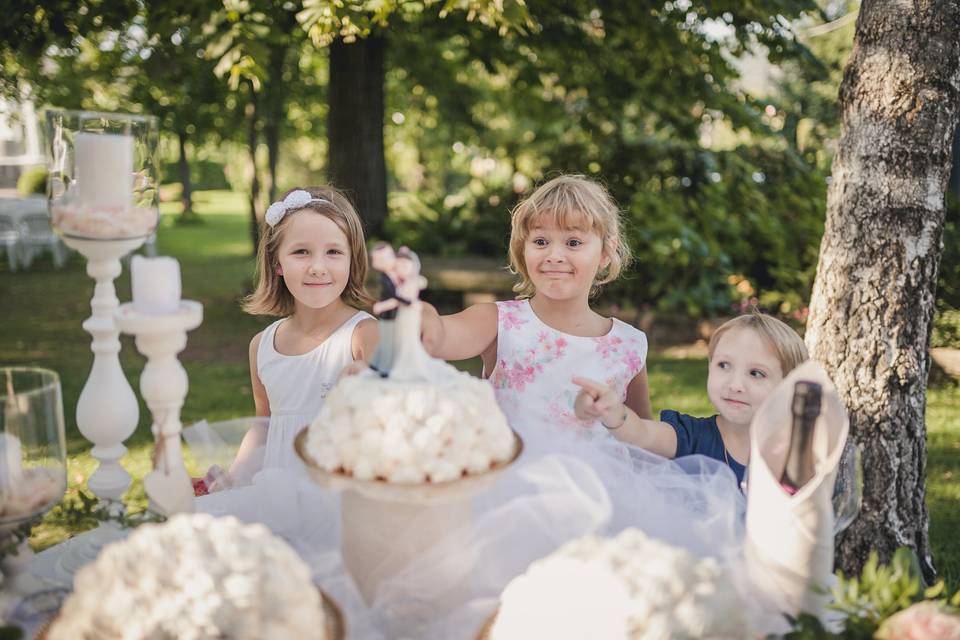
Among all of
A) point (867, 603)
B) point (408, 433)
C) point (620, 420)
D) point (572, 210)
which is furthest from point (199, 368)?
point (867, 603)

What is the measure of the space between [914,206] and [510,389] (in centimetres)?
146

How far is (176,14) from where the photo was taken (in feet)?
16.9

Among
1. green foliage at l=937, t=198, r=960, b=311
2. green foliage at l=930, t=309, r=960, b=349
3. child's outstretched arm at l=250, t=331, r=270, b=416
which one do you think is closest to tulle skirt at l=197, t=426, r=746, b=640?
child's outstretched arm at l=250, t=331, r=270, b=416

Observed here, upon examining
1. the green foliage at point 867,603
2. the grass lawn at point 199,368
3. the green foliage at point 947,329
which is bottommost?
the grass lawn at point 199,368

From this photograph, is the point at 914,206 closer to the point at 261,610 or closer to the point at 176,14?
the point at 261,610

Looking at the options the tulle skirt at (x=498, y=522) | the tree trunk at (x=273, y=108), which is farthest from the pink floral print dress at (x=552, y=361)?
the tree trunk at (x=273, y=108)

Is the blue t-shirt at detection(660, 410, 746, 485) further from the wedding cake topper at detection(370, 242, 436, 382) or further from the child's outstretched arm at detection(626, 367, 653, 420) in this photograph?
the wedding cake topper at detection(370, 242, 436, 382)

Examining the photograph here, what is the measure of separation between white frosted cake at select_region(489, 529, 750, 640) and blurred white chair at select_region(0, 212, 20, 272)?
1429 cm

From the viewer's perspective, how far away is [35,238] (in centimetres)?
1408

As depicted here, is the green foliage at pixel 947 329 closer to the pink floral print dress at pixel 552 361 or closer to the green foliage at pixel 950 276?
the green foliage at pixel 950 276

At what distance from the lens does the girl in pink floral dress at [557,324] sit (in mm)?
2639

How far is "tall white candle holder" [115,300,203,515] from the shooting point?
1587 mm

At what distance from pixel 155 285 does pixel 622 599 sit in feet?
3.45

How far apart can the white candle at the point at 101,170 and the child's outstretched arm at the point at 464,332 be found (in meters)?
0.94
